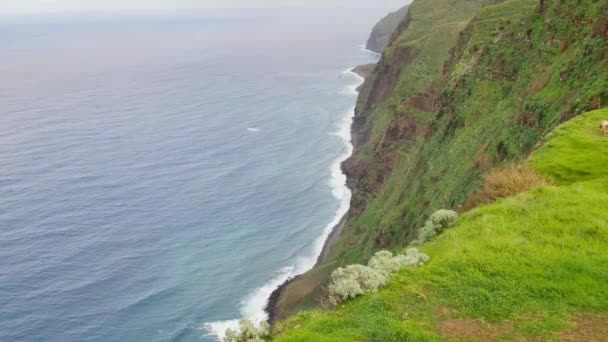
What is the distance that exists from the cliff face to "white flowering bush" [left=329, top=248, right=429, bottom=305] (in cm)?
1863

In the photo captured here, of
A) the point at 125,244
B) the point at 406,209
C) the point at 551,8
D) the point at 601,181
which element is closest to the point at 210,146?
the point at 125,244

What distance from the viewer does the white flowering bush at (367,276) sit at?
1692 centimetres

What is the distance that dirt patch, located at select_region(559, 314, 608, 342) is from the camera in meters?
13.8

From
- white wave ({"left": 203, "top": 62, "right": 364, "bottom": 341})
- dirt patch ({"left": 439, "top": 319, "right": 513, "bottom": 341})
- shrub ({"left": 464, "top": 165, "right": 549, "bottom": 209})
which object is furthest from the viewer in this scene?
white wave ({"left": 203, "top": 62, "right": 364, "bottom": 341})

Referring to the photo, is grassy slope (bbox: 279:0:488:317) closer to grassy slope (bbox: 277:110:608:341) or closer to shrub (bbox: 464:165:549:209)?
shrub (bbox: 464:165:549:209)

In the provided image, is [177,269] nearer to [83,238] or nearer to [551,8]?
[83,238]

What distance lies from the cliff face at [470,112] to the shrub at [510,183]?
10614 mm

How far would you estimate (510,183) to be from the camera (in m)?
23.1

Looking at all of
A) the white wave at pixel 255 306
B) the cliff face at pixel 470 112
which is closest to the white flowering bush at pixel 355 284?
the cliff face at pixel 470 112

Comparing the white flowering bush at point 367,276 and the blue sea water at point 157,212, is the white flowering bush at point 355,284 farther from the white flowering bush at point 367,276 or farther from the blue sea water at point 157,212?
the blue sea water at point 157,212

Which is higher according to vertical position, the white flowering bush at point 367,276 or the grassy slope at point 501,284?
the white flowering bush at point 367,276

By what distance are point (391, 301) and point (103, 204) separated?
87.9 meters

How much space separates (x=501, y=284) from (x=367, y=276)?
13.3 ft

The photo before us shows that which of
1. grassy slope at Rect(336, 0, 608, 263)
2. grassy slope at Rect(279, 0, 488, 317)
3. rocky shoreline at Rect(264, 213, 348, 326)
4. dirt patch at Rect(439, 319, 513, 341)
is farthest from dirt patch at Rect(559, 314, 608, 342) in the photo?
rocky shoreline at Rect(264, 213, 348, 326)
